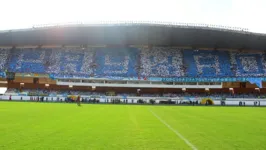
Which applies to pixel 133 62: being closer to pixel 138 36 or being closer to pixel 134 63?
pixel 134 63

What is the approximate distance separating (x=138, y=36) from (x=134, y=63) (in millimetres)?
6491

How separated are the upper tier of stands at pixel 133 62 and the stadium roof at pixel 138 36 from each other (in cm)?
200

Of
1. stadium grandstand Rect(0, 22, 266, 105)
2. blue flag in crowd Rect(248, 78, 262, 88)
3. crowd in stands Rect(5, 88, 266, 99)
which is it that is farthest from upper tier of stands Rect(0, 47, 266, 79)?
crowd in stands Rect(5, 88, 266, 99)

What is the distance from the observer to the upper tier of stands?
2366 inches

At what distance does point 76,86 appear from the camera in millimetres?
60000

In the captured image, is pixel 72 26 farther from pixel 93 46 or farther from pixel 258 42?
pixel 258 42

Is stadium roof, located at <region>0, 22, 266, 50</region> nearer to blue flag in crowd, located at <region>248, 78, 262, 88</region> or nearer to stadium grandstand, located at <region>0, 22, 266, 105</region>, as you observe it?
stadium grandstand, located at <region>0, 22, 266, 105</region>

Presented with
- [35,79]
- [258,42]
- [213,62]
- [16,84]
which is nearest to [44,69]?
[35,79]

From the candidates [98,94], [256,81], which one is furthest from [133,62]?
[256,81]

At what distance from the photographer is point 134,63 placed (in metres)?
63.5

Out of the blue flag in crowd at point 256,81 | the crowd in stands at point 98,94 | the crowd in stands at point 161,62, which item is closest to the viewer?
the crowd in stands at point 98,94

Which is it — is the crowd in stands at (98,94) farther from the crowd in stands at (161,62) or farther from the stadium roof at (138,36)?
the stadium roof at (138,36)

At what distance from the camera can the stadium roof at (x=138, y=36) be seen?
58625mm

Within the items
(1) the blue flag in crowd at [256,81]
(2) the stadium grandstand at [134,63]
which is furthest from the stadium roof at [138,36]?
(1) the blue flag in crowd at [256,81]
